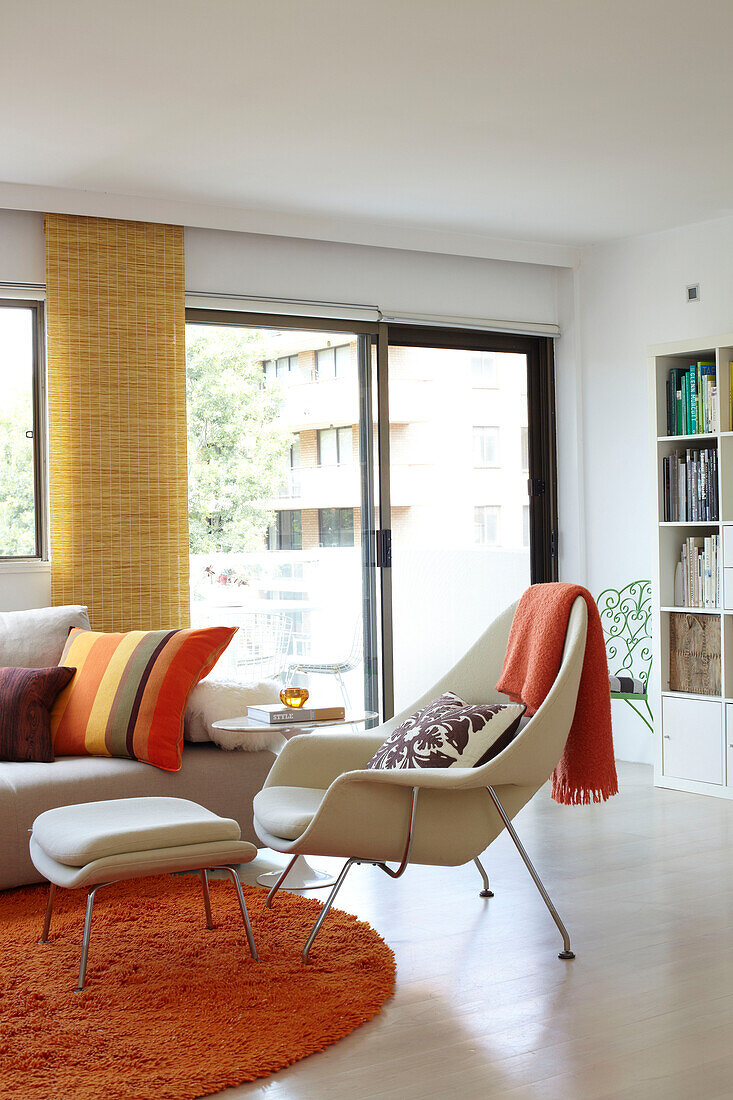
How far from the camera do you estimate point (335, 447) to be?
5.72 m

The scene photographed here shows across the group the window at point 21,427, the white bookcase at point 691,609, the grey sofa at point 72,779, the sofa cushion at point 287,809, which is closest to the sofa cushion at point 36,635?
the grey sofa at point 72,779

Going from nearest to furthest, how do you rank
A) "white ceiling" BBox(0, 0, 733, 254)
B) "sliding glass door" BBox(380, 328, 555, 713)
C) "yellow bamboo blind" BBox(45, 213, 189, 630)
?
1. "white ceiling" BBox(0, 0, 733, 254)
2. "yellow bamboo blind" BBox(45, 213, 189, 630)
3. "sliding glass door" BBox(380, 328, 555, 713)

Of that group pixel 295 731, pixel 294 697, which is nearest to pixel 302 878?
pixel 295 731

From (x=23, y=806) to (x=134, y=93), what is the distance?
2331 mm

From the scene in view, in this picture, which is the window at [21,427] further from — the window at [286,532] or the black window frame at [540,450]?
the black window frame at [540,450]

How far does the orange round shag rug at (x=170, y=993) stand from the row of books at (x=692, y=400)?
9.49 feet

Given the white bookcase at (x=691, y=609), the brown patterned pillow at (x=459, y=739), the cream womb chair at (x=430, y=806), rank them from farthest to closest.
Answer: the white bookcase at (x=691, y=609) < the brown patterned pillow at (x=459, y=739) < the cream womb chair at (x=430, y=806)

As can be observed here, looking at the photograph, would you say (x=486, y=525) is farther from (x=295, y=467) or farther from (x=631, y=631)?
(x=295, y=467)

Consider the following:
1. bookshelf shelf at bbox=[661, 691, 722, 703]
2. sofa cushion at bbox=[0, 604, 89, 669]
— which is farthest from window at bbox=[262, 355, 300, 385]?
bookshelf shelf at bbox=[661, 691, 722, 703]

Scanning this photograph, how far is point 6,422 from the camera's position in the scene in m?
4.97

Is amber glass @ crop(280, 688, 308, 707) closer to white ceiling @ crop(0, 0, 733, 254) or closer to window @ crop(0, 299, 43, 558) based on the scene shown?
window @ crop(0, 299, 43, 558)

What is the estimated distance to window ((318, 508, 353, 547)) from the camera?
5668 millimetres

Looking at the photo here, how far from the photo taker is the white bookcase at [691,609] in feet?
16.8

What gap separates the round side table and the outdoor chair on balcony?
4.97 ft
